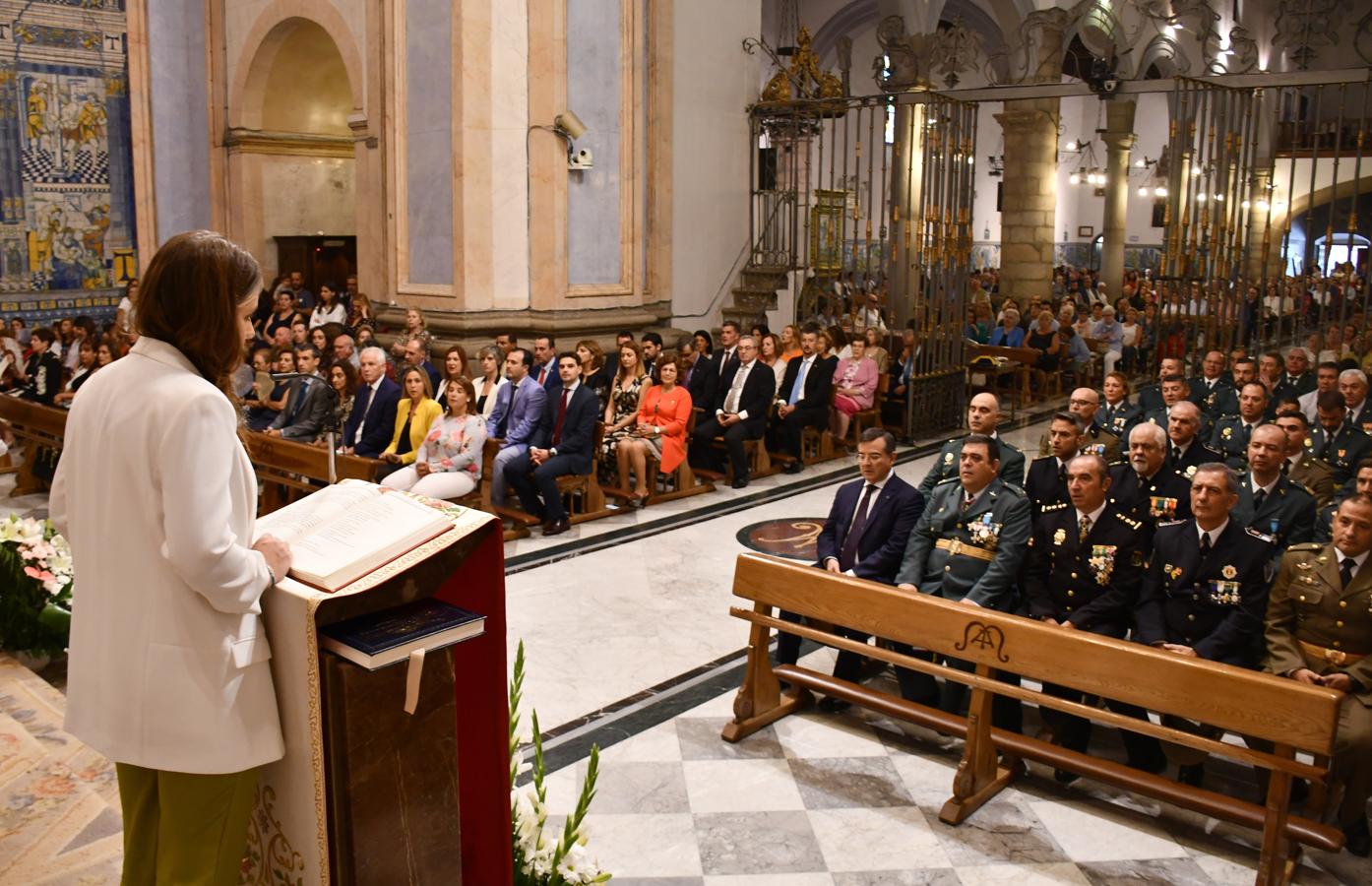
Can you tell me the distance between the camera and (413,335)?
34.5 feet

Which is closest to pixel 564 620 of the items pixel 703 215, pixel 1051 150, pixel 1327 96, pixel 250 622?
pixel 250 622

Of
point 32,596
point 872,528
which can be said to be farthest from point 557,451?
point 32,596

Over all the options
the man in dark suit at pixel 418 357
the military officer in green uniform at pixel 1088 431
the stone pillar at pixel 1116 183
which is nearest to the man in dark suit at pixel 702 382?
the man in dark suit at pixel 418 357

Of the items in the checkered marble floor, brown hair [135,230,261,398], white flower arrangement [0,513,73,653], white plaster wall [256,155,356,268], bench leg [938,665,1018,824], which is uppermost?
white plaster wall [256,155,356,268]

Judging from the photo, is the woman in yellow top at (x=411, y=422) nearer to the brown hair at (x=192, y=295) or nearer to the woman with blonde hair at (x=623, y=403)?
the woman with blonde hair at (x=623, y=403)

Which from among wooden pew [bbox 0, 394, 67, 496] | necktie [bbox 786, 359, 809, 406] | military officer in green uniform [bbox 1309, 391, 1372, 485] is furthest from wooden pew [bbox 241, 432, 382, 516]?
military officer in green uniform [bbox 1309, 391, 1372, 485]

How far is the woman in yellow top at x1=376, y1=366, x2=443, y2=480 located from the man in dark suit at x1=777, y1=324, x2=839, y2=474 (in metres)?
3.18

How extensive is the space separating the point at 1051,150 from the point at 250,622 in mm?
17728

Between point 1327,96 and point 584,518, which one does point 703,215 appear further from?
point 1327,96

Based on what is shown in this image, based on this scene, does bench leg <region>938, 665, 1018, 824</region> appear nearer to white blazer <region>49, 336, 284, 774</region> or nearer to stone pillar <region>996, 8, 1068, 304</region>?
white blazer <region>49, 336, 284, 774</region>

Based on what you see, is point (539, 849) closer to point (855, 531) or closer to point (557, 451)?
point (855, 531)

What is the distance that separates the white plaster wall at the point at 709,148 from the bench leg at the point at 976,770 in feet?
28.9

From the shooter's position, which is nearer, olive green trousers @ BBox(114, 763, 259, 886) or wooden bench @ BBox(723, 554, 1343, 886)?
olive green trousers @ BBox(114, 763, 259, 886)

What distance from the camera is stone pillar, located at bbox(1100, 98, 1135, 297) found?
2028 centimetres
